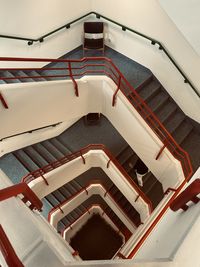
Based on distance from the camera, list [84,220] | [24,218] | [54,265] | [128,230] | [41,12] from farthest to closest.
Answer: [84,220], [128,230], [41,12], [24,218], [54,265]

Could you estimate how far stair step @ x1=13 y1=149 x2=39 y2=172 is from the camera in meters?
8.30

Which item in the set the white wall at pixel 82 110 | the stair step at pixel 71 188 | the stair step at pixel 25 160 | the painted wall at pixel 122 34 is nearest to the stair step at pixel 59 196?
the stair step at pixel 71 188

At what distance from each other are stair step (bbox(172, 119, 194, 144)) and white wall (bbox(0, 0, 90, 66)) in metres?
4.51

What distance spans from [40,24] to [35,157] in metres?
3.97

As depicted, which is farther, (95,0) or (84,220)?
(84,220)

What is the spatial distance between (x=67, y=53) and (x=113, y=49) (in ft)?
5.27

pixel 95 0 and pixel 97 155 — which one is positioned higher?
pixel 95 0

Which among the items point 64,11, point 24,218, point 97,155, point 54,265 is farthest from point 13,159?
point 54,265

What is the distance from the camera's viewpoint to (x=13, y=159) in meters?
8.35

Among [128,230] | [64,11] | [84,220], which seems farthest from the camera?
[84,220]

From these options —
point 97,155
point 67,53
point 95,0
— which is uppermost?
point 95,0

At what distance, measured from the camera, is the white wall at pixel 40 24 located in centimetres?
689

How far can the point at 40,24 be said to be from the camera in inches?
300

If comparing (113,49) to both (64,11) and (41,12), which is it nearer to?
(64,11)
